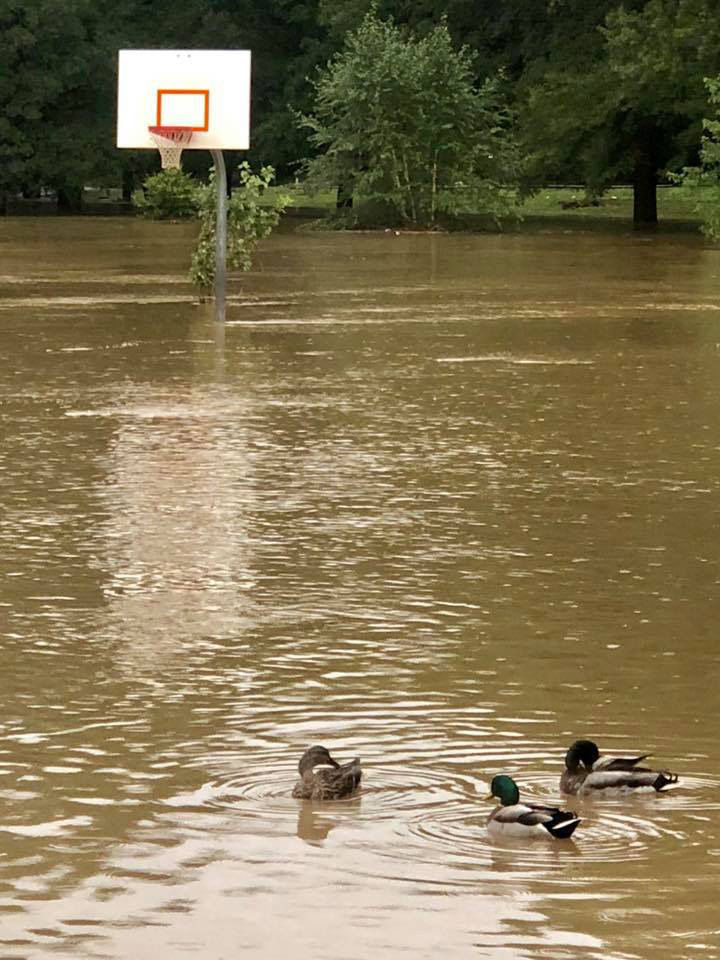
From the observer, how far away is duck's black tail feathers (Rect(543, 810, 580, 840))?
6.67 meters

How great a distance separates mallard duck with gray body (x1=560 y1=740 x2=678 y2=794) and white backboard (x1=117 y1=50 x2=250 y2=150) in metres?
24.7

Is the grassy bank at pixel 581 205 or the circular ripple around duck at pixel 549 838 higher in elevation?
the grassy bank at pixel 581 205

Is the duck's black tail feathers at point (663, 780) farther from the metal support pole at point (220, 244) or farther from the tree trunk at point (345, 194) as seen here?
the tree trunk at point (345, 194)

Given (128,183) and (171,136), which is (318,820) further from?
(128,183)

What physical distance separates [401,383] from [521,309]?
10.6 meters

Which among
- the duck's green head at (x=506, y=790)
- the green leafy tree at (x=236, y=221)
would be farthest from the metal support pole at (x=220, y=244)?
the duck's green head at (x=506, y=790)

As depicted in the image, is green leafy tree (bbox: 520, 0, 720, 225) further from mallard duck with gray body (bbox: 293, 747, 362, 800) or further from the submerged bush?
mallard duck with gray body (bbox: 293, 747, 362, 800)

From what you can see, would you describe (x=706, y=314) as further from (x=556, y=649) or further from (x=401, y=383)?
(x=556, y=649)

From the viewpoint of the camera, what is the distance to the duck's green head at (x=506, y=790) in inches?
266

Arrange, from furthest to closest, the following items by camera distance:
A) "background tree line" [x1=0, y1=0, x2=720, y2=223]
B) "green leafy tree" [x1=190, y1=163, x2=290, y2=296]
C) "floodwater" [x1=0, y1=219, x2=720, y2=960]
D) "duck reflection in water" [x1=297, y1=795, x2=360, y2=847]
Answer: "background tree line" [x1=0, y1=0, x2=720, y2=223] < "green leafy tree" [x1=190, y1=163, x2=290, y2=296] < "duck reflection in water" [x1=297, y1=795, x2=360, y2=847] < "floodwater" [x1=0, y1=219, x2=720, y2=960]

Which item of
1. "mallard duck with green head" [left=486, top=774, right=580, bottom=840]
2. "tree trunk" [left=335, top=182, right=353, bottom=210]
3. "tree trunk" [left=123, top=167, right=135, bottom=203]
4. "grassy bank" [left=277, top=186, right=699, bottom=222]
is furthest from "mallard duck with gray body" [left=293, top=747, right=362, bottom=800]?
"tree trunk" [left=123, top=167, right=135, bottom=203]

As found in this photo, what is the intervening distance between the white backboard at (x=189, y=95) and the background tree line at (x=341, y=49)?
26196 millimetres

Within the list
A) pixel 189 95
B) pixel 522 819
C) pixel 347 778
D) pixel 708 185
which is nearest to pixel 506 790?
pixel 522 819

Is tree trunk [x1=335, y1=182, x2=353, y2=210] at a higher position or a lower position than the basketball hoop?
lower
